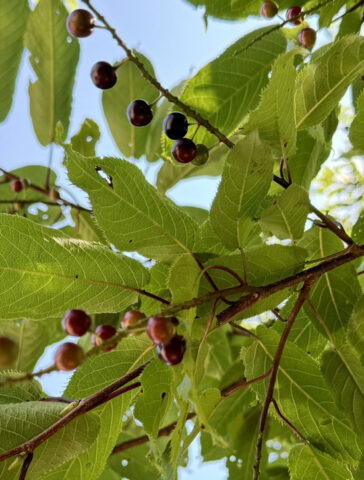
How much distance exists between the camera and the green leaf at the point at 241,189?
70 cm

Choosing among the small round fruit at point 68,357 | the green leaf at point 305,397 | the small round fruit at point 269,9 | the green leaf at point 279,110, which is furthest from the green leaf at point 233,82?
the small round fruit at point 68,357

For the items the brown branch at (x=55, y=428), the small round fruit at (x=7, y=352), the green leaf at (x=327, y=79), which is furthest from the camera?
the green leaf at (x=327, y=79)

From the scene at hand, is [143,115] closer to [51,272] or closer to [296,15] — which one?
[51,272]

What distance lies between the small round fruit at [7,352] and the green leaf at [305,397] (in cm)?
46

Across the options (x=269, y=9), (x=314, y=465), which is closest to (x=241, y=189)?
(x=314, y=465)

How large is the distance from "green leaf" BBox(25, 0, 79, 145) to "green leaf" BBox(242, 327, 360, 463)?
38.4 inches

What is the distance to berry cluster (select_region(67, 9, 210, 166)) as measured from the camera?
2.81 feet

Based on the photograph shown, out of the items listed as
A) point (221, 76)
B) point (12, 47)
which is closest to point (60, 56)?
point (12, 47)

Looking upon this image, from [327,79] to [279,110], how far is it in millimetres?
132

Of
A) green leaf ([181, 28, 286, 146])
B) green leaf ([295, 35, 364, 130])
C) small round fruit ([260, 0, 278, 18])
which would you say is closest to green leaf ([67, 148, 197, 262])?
green leaf ([295, 35, 364, 130])

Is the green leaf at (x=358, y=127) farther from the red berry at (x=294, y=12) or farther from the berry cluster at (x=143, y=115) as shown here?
the red berry at (x=294, y=12)

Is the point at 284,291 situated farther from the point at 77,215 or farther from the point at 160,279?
the point at 77,215

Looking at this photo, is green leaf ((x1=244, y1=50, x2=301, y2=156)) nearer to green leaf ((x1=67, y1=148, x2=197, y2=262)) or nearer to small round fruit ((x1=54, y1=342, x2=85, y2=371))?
green leaf ((x1=67, y1=148, x2=197, y2=262))

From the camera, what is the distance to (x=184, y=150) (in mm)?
850
